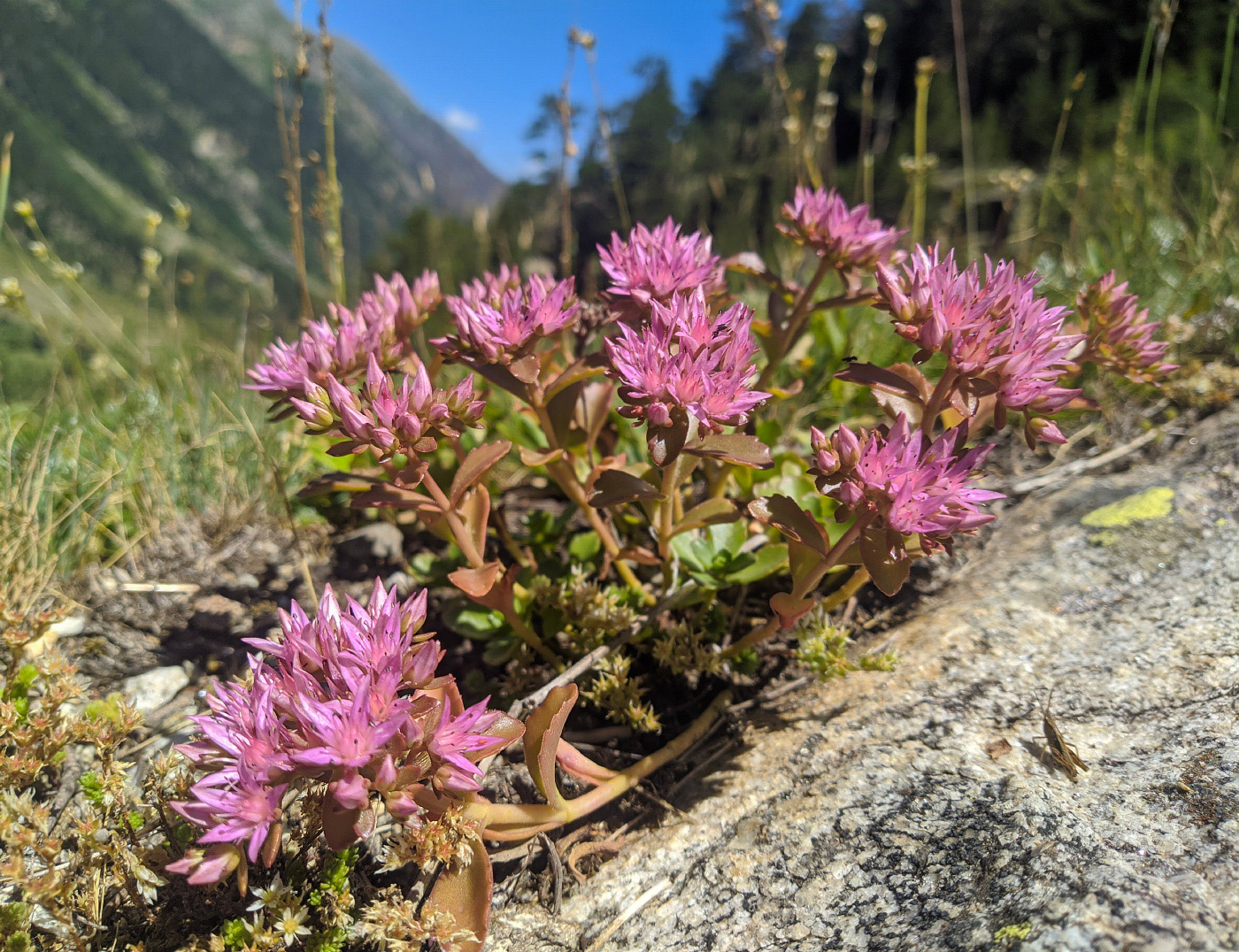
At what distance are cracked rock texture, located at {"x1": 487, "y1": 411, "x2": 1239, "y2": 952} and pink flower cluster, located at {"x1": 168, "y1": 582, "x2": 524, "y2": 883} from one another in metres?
0.57

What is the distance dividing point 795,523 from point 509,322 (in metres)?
0.92

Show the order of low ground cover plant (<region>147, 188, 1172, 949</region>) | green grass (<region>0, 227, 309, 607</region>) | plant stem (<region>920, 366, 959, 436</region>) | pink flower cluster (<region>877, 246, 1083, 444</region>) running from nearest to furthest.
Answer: low ground cover plant (<region>147, 188, 1172, 949</region>), pink flower cluster (<region>877, 246, 1083, 444</region>), plant stem (<region>920, 366, 959, 436</region>), green grass (<region>0, 227, 309, 607</region>)

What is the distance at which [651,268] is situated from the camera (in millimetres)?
1909

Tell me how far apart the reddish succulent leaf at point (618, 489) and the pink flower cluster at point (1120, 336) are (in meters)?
1.36

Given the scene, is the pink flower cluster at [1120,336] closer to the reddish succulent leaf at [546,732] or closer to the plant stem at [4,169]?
the reddish succulent leaf at [546,732]

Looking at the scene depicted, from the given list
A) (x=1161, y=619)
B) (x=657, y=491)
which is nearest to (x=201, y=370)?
(x=657, y=491)

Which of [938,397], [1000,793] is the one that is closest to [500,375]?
[938,397]

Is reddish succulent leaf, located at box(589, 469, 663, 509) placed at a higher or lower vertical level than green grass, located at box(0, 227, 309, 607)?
higher

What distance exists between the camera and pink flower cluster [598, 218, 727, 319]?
190 centimetres

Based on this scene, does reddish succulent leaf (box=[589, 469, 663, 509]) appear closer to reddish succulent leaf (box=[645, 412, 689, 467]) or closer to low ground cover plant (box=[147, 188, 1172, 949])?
low ground cover plant (box=[147, 188, 1172, 949])

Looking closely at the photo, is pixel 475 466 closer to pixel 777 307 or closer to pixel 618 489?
pixel 618 489

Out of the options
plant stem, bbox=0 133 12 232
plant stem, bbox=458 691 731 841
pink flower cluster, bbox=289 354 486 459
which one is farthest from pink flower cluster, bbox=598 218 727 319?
plant stem, bbox=0 133 12 232

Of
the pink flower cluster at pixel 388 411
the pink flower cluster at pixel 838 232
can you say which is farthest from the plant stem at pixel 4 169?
the pink flower cluster at pixel 838 232

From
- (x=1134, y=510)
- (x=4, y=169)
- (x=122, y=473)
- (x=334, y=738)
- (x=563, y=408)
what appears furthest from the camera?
(x=4, y=169)
